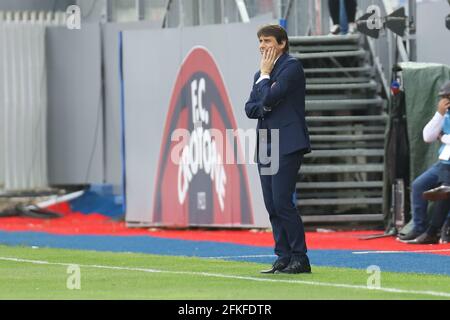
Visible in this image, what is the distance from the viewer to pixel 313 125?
68.6 feet

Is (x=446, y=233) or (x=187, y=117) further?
(x=187, y=117)

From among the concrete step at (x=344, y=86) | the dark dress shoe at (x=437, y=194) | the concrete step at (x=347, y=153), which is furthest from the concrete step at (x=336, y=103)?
the dark dress shoe at (x=437, y=194)

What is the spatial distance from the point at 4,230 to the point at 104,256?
21.4ft

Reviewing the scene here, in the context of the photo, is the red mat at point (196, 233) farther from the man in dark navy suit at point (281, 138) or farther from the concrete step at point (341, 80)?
the man in dark navy suit at point (281, 138)

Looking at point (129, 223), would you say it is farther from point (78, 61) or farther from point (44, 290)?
point (44, 290)

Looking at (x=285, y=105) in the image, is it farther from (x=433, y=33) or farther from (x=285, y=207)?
(x=433, y=33)

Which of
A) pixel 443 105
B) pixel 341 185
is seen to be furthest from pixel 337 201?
pixel 443 105

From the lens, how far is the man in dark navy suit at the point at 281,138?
36.2 ft

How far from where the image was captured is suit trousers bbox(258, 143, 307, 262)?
11.1 m

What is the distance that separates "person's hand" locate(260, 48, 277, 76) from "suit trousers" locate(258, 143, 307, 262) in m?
0.78

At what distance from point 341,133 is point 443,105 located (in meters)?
5.34

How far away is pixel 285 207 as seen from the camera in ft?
36.4
